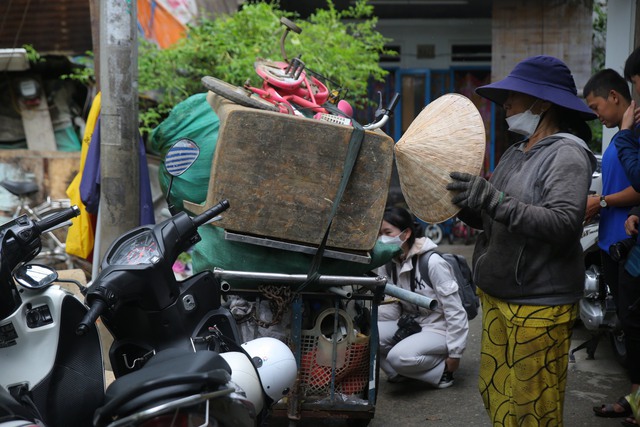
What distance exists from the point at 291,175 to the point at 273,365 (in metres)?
0.93

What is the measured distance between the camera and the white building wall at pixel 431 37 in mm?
12164

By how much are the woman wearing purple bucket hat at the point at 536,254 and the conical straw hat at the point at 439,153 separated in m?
0.11

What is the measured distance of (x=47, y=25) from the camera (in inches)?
338

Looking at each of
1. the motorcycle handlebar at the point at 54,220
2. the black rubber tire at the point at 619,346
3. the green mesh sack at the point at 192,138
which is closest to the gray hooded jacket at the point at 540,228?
the green mesh sack at the point at 192,138

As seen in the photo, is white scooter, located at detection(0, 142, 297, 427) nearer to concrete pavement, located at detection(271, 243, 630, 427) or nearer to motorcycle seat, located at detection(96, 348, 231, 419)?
motorcycle seat, located at detection(96, 348, 231, 419)

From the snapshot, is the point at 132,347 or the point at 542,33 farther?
the point at 542,33

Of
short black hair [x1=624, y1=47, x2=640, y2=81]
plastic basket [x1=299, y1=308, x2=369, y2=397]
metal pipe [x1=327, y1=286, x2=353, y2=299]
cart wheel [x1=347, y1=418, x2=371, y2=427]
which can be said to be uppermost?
short black hair [x1=624, y1=47, x2=640, y2=81]

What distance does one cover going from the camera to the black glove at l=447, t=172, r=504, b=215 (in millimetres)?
3168

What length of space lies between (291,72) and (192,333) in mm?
1807

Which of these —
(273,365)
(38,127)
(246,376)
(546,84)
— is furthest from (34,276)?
(38,127)

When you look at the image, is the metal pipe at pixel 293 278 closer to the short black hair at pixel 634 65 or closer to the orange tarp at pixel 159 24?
the short black hair at pixel 634 65

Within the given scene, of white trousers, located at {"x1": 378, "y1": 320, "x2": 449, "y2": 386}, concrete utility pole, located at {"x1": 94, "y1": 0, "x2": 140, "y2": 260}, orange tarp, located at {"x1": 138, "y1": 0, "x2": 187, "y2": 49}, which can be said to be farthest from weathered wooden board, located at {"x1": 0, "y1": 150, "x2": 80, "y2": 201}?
white trousers, located at {"x1": 378, "y1": 320, "x2": 449, "y2": 386}

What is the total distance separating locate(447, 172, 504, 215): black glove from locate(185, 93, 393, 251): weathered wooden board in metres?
0.60

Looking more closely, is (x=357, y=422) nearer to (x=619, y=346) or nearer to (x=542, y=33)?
(x=619, y=346)
